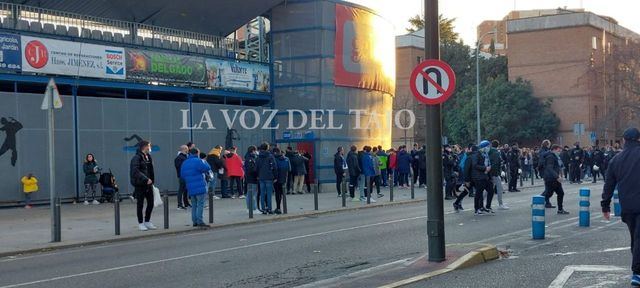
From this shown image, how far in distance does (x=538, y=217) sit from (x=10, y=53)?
54.1 feet

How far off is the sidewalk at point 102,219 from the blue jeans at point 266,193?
1.03 feet

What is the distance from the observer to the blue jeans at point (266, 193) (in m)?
19.4

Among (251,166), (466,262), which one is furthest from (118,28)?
(466,262)

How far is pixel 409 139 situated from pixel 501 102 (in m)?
8.15

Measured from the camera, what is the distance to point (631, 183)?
26.2 feet

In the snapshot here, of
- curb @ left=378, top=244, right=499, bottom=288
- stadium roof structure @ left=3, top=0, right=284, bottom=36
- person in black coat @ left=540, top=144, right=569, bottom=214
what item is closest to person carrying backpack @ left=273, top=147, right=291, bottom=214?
person in black coat @ left=540, top=144, right=569, bottom=214

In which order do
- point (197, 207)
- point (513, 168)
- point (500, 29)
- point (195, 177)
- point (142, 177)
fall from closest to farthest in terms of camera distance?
point (142, 177)
point (195, 177)
point (197, 207)
point (513, 168)
point (500, 29)

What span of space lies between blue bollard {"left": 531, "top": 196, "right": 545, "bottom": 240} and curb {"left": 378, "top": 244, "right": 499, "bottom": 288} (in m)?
2.09

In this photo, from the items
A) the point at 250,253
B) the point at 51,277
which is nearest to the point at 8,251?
the point at 51,277

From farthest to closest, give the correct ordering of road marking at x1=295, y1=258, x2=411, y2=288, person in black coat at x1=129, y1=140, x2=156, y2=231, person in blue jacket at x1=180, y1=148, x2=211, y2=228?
person in blue jacket at x1=180, y1=148, x2=211, y2=228 → person in black coat at x1=129, y1=140, x2=156, y2=231 → road marking at x1=295, y1=258, x2=411, y2=288

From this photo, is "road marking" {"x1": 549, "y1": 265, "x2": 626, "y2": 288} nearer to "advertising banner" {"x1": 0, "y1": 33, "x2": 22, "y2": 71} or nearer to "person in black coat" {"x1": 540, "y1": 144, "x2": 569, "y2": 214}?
"person in black coat" {"x1": 540, "y1": 144, "x2": 569, "y2": 214}

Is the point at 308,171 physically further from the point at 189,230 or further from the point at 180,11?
the point at 189,230

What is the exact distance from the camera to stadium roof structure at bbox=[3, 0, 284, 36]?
28297 mm

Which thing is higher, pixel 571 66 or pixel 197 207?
pixel 571 66
